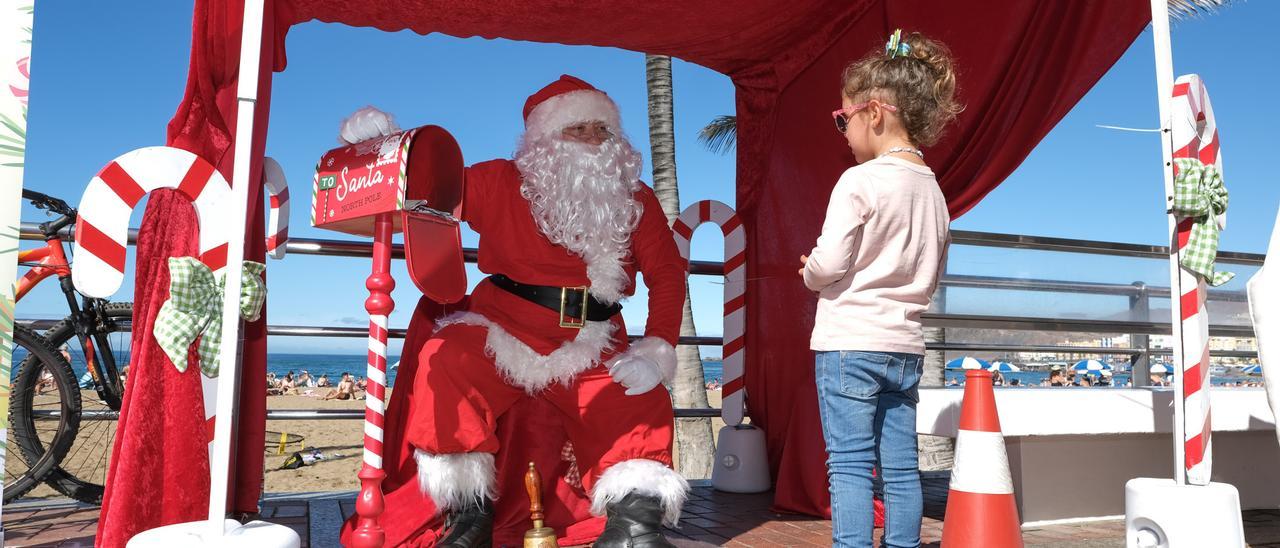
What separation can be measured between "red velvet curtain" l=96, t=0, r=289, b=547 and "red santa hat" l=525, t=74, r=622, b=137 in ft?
3.09

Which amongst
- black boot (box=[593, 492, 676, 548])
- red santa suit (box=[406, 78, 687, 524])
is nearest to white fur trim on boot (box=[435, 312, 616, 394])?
red santa suit (box=[406, 78, 687, 524])

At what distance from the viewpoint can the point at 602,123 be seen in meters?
3.33

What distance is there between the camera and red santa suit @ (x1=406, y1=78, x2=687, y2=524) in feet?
9.31

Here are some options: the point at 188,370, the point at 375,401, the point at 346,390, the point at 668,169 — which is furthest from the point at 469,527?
the point at 346,390

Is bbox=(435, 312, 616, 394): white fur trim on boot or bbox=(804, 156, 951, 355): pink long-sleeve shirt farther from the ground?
bbox=(804, 156, 951, 355): pink long-sleeve shirt

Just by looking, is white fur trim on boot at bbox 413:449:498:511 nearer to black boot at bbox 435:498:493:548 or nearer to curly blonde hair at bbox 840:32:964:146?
black boot at bbox 435:498:493:548

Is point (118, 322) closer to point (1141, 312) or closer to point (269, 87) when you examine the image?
point (269, 87)

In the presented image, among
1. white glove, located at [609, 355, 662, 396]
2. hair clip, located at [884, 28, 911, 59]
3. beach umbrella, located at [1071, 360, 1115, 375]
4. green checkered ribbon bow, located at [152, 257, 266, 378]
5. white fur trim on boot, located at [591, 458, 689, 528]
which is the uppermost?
hair clip, located at [884, 28, 911, 59]

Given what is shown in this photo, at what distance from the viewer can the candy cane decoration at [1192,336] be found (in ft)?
7.97

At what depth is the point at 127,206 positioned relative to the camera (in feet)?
6.36

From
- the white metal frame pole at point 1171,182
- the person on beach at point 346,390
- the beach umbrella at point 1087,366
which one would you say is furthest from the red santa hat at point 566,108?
the person on beach at point 346,390

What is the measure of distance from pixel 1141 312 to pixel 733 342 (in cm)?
316

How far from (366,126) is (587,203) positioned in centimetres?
84

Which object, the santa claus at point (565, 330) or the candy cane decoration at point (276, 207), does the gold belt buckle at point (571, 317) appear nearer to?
the santa claus at point (565, 330)
